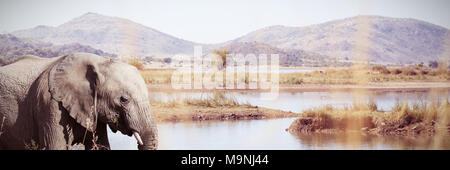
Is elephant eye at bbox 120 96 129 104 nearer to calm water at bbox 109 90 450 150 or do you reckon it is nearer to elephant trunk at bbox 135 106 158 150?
elephant trunk at bbox 135 106 158 150

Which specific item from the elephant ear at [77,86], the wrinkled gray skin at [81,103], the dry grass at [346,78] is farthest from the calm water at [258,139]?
the dry grass at [346,78]

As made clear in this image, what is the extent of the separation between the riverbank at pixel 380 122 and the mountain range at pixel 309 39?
5703 centimetres

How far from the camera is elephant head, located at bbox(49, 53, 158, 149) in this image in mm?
5477

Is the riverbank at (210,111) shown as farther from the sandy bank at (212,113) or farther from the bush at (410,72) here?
the bush at (410,72)

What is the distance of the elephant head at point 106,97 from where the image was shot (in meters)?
5.48

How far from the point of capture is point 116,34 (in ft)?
284

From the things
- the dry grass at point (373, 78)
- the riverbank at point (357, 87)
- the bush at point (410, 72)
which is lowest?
the riverbank at point (357, 87)

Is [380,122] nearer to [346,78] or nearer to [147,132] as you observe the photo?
[147,132]

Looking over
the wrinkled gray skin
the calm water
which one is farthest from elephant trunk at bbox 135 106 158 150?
the calm water

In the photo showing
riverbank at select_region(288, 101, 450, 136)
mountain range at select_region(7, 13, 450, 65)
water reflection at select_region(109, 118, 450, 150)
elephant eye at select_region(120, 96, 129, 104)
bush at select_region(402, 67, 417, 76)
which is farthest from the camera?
mountain range at select_region(7, 13, 450, 65)

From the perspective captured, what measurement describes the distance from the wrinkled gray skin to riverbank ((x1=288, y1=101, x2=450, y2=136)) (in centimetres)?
673
